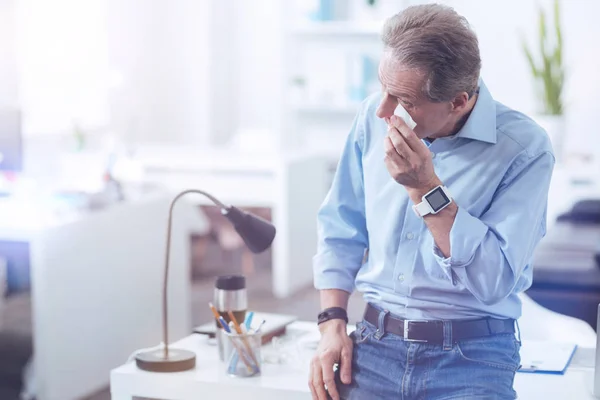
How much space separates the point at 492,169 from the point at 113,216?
7.23 feet

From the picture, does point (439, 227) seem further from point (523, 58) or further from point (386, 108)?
point (523, 58)

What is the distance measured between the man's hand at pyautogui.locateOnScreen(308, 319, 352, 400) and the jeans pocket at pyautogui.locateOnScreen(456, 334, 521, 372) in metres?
Answer: 0.21

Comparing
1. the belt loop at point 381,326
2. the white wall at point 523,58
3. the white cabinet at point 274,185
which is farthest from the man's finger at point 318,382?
the white wall at point 523,58

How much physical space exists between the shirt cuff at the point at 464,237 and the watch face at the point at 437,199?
3 cm

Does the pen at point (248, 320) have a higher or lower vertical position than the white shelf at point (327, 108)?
lower

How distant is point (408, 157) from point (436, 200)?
82 mm

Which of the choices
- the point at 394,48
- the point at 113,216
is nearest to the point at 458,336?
the point at 394,48

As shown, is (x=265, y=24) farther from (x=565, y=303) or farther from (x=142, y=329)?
(x=565, y=303)

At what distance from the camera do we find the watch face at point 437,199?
1424 mm

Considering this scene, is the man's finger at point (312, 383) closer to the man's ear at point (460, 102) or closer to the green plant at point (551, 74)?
the man's ear at point (460, 102)

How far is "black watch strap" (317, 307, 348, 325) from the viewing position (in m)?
1.68

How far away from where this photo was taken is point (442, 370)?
4.92 feet

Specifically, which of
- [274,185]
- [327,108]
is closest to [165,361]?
[274,185]

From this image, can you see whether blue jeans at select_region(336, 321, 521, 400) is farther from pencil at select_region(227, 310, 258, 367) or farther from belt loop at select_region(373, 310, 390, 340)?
pencil at select_region(227, 310, 258, 367)
